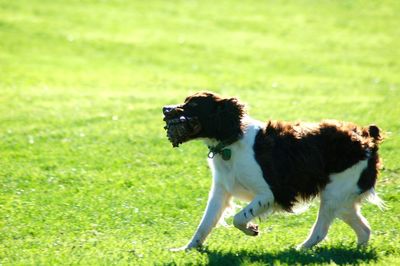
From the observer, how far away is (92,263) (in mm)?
7137

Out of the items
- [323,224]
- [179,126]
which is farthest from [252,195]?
[179,126]

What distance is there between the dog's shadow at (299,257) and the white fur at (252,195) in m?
0.27

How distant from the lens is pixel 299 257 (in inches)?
287

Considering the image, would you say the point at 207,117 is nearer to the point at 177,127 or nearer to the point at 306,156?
the point at 177,127

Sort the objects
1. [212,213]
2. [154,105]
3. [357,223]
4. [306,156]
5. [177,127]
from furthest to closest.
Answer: [154,105] → [357,223] → [212,213] → [306,156] → [177,127]

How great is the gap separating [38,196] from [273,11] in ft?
76.9

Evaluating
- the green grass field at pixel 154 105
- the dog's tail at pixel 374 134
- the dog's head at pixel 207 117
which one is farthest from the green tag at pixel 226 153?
the dog's tail at pixel 374 134

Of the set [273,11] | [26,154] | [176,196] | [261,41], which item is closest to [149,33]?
[261,41]

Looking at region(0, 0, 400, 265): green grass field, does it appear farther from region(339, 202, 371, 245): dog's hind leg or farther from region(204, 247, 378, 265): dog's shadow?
region(339, 202, 371, 245): dog's hind leg

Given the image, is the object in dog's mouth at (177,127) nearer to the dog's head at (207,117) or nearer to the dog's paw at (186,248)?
the dog's head at (207,117)

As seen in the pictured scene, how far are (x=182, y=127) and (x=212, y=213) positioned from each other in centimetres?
102

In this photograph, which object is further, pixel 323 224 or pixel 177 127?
pixel 323 224

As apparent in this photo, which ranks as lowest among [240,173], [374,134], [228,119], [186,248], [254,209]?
[186,248]

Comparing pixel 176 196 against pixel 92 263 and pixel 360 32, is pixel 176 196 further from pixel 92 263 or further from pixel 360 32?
pixel 360 32
